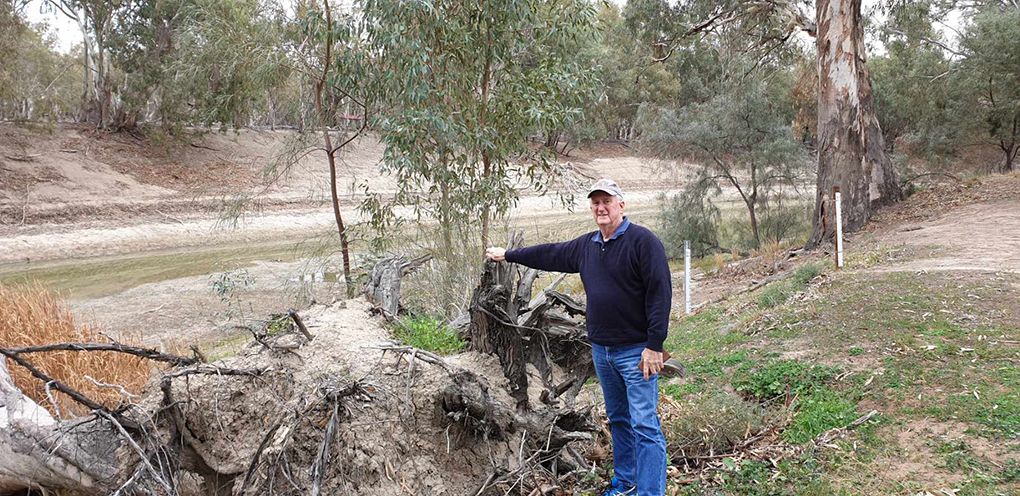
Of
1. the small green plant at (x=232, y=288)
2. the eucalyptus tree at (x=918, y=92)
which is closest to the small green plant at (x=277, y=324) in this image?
the small green plant at (x=232, y=288)

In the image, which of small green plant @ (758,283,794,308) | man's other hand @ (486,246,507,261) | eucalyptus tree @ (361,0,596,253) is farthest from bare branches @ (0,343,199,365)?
small green plant @ (758,283,794,308)

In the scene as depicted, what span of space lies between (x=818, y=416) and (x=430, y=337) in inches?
99.6

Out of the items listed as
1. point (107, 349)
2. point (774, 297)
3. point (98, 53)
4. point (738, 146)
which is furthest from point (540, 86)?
point (98, 53)

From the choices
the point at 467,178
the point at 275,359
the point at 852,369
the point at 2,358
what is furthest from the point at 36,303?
the point at 852,369

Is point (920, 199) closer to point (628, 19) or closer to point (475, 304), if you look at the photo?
point (628, 19)

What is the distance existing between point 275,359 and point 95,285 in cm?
1492

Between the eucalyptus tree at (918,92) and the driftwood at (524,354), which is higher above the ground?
the eucalyptus tree at (918,92)

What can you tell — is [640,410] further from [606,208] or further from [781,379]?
[781,379]

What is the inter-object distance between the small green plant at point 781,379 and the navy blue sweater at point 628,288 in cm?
236

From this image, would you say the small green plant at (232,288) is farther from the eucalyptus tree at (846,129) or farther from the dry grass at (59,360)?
the eucalyptus tree at (846,129)

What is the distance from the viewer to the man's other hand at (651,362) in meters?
3.58

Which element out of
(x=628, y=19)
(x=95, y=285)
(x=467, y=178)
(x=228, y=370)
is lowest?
(x=95, y=285)

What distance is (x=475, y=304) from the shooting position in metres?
4.30

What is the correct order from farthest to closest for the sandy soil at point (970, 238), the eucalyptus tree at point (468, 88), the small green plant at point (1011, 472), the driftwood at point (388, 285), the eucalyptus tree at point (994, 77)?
the eucalyptus tree at point (994, 77) → the sandy soil at point (970, 238) → the eucalyptus tree at point (468, 88) → the driftwood at point (388, 285) → the small green plant at point (1011, 472)
